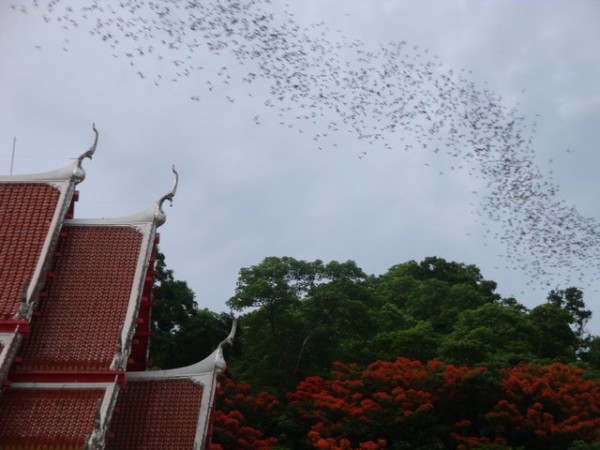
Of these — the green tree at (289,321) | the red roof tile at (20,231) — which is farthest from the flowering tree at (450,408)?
the red roof tile at (20,231)

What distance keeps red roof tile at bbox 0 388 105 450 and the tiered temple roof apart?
0.01 meters

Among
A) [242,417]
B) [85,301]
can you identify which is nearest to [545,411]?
[242,417]

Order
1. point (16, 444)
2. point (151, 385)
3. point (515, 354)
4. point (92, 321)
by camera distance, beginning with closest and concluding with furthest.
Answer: point (16, 444), point (92, 321), point (151, 385), point (515, 354)

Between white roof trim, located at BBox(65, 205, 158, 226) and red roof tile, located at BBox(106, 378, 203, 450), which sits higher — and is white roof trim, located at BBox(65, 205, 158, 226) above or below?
above

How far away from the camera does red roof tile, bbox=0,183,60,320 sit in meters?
15.3

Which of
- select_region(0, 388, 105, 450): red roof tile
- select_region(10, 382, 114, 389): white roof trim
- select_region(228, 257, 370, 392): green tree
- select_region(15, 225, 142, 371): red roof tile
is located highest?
select_region(228, 257, 370, 392): green tree

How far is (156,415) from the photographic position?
1627 cm

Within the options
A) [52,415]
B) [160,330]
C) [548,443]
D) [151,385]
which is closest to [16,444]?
[52,415]

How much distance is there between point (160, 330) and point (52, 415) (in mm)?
19502

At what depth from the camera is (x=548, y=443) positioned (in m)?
26.8

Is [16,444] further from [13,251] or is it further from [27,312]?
[13,251]

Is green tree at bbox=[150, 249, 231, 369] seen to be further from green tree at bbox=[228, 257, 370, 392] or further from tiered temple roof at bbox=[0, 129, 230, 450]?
tiered temple roof at bbox=[0, 129, 230, 450]

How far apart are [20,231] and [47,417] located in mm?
3655

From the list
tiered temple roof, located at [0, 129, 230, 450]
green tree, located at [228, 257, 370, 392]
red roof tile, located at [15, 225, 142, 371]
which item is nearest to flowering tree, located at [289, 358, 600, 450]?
green tree, located at [228, 257, 370, 392]
